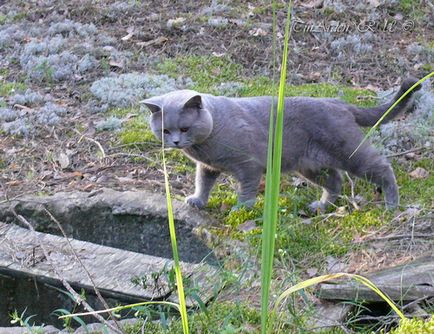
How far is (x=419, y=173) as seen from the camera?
176 inches

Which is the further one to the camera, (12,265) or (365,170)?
(365,170)

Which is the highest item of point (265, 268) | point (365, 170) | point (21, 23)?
point (265, 268)

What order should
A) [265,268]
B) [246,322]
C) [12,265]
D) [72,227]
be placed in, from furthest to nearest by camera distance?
[72,227] < [12,265] < [246,322] < [265,268]

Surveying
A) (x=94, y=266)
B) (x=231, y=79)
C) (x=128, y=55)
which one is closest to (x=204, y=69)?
(x=231, y=79)

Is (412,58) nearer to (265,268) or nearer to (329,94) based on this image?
(329,94)

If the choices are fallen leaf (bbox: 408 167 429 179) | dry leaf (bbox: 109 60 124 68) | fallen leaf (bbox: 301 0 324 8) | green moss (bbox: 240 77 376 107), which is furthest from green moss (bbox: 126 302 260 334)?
fallen leaf (bbox: 301 0 324 8)

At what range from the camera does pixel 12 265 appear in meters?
3.47

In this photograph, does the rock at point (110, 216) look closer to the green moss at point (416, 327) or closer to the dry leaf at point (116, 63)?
the green moss at point (416, 327)

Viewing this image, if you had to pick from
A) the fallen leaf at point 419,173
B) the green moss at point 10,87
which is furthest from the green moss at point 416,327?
the green moss at point 10,87

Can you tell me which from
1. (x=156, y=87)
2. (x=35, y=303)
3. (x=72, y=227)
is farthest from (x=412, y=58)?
(x=35, y=303)

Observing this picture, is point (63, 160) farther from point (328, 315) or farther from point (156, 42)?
point (328, 315)

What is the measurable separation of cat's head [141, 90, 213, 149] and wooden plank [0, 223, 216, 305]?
0.83m

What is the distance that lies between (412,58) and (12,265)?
4.06m

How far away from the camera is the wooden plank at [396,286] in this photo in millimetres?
2682
